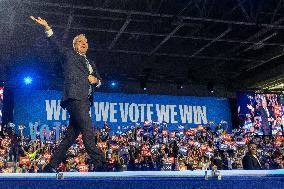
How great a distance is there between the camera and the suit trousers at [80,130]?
3848 mm

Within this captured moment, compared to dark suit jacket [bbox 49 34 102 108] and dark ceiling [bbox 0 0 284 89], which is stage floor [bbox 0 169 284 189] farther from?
dark ceiling [bbox 0 0 284 89]

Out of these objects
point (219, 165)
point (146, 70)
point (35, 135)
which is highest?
point (146, 70)

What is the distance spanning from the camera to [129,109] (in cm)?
1580

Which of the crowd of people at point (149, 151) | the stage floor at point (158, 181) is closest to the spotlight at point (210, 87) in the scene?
the crowd of people at point (149, 151)

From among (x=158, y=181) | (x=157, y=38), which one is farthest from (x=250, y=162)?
(x=158, y=181)

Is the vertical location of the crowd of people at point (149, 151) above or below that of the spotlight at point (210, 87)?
below

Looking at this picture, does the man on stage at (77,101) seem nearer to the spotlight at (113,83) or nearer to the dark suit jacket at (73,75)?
the dark suit jacket at (73,75)

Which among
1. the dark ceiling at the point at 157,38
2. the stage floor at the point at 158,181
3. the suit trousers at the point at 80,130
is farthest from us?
the dark ceiling at the point at 157,38

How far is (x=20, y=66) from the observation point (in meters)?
15.1

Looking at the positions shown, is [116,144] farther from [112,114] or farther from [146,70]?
[146,70]

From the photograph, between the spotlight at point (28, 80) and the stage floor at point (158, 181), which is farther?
the spotlight at point (28, 80)

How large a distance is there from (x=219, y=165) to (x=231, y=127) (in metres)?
5.67

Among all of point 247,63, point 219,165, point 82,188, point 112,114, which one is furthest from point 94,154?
point 247,63

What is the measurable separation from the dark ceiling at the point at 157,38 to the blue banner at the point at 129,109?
102 centimetres
